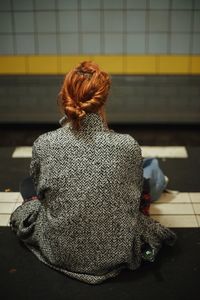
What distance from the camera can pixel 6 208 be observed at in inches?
122

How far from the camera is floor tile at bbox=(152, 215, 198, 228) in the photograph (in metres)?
2.86

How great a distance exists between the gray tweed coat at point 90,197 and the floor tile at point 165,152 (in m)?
1.81

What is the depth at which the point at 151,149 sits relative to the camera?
4.25 metres

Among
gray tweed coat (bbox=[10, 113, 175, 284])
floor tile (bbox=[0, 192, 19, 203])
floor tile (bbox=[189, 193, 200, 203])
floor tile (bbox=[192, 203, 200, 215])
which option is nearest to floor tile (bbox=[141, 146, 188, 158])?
floor tile (bbox=[189, 193, 200, 203])

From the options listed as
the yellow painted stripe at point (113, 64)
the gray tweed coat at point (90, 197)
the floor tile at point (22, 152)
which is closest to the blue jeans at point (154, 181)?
the gray tweed coat at point (90, 197)

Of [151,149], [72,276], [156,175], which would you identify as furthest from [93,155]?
[151,149]

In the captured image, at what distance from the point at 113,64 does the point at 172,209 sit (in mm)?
3879

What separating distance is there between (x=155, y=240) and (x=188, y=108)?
297 cm

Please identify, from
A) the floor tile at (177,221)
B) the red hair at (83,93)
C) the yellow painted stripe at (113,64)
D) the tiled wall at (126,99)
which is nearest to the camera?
the red hair at (83,93)

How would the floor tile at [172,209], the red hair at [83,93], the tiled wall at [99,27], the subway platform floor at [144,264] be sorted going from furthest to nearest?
the tiled wall at [99,27]
the floor tile at [172,209]
the subway platform floor at [144,264]
the red hair at [83,93]

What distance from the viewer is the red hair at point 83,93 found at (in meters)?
2.11

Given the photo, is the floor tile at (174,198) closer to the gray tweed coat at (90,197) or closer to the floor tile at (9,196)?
the gray tweed coat at (90,197)

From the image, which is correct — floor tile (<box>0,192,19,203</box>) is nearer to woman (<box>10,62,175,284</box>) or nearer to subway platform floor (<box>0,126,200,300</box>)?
subway platform floor (<box>0,126,200,300</box>)

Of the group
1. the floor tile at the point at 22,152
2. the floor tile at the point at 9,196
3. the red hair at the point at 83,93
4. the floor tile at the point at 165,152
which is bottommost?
the floor tile at the point at 9,196
